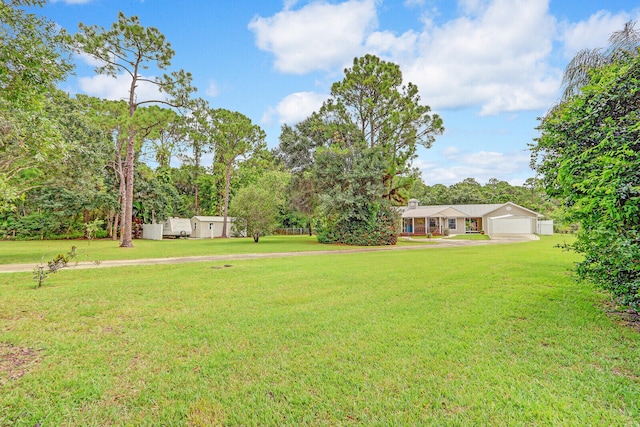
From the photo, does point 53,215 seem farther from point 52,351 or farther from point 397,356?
point 397,356

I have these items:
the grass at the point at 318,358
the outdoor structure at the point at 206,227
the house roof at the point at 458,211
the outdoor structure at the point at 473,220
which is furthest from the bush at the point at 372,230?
the grass at the point at 318,358

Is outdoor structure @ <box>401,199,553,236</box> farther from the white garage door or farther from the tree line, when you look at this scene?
the tree line

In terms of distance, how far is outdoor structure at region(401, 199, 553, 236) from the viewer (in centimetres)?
3222

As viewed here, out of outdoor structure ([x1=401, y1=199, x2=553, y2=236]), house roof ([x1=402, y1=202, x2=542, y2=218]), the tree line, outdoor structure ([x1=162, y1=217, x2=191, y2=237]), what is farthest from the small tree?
house roof ([x1=402, y1=202, x2=542, y2=218])

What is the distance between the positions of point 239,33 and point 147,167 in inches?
804

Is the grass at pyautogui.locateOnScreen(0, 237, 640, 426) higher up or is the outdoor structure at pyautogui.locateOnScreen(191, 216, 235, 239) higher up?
the outdoor structure at pyautogui.locateOnScreen(191, 216, 235, 239)

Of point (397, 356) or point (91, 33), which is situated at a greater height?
point (91, 33)

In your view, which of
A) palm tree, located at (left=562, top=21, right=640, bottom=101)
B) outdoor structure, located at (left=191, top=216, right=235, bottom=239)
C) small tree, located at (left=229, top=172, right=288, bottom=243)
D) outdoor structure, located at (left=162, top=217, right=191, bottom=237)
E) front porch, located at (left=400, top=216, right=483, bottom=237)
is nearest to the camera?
palm tree, located at (left=562, top=21, right=640, bottom=101)

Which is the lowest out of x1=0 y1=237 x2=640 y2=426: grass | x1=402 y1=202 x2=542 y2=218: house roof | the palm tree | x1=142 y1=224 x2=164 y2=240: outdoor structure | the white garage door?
x1=0 y1=237 x2=640 y2=426: grass

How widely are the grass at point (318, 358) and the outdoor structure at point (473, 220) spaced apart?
96.7 ft

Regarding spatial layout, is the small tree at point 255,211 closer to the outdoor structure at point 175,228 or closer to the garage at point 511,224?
the outdoor structure at point 175,228

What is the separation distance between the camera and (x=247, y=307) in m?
5.30

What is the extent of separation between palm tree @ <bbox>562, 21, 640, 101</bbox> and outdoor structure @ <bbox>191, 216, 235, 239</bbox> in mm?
27559

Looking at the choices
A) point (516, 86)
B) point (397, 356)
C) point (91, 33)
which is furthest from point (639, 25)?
point (91, 33)
